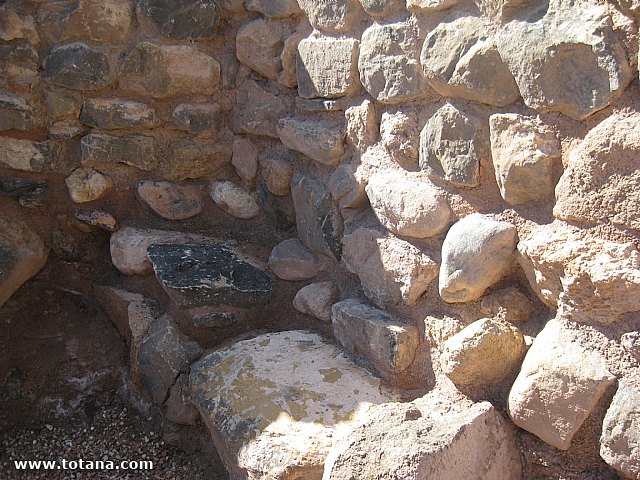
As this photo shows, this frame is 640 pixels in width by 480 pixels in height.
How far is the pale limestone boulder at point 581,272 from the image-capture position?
3.92 ft

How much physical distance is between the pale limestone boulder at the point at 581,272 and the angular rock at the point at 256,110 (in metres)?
0.99

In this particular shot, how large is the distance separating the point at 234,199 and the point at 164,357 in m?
0.59

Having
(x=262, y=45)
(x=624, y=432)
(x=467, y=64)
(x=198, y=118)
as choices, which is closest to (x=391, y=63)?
(x=467, y=64)

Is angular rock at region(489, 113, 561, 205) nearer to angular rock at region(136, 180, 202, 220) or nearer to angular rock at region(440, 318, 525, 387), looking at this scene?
angular rock at region(440, 318, 525, 387)

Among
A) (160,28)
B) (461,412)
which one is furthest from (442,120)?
(160,28)

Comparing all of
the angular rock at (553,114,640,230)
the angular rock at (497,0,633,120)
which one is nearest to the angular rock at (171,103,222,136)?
the angular rock at (497,0,633,120)

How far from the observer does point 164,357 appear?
1954 millimetres

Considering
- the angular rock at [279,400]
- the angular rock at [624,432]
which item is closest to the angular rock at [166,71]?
the angular rock at [279,400]

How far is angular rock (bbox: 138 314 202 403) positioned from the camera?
1947 millimetres

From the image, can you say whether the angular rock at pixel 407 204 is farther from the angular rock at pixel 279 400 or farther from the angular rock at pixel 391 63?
the angular rock at pixel 279 400

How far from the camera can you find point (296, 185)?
204 cm

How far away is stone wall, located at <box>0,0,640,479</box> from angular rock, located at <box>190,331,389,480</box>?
1 cm

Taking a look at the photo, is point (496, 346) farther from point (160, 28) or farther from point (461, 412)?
point (160, 28)

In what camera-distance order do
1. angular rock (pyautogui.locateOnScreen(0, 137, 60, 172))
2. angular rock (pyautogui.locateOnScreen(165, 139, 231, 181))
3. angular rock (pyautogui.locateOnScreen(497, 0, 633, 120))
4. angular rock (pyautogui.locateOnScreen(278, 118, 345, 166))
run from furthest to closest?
angular rock (pyautogui.locateOnScreen(165, 139, 231, 181)) < angular rock (pyautogui.locateOnScreen(0, 137, 60, 172)) < angular rock (pyautogui.locateOnScreen(278, 118, 345, 166)) < angular rock (pyautogui.locateOnScreen(497, 0, 633, 120))
